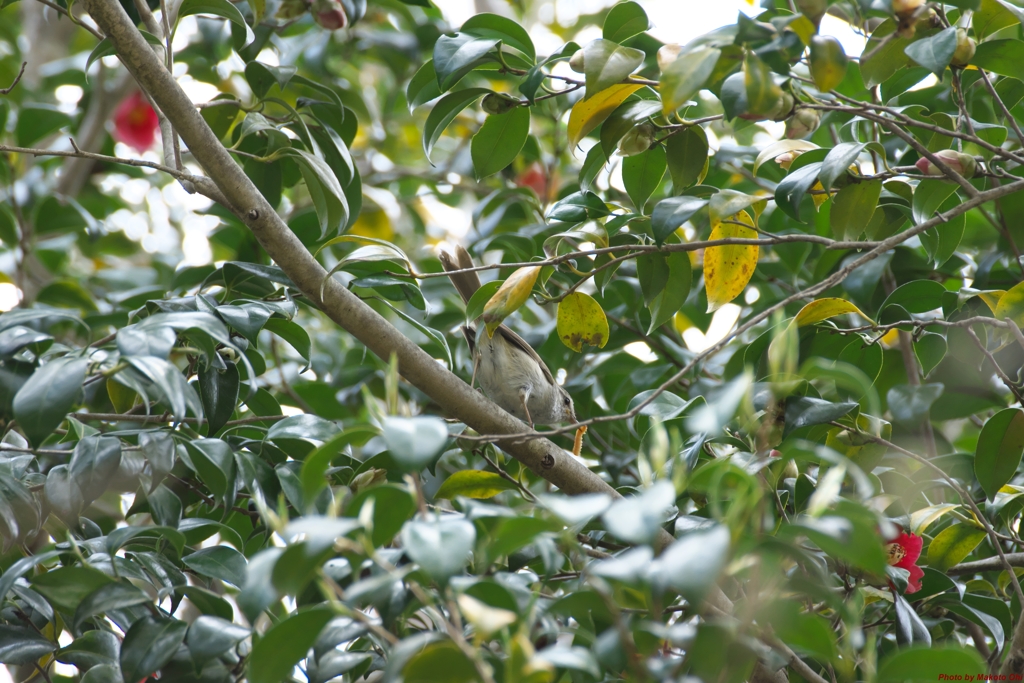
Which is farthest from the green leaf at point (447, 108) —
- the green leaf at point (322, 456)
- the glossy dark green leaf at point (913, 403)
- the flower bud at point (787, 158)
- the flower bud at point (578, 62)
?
the glossy dark green leaf at point (913, 403)

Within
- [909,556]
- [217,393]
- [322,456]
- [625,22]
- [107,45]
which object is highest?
[107,45]

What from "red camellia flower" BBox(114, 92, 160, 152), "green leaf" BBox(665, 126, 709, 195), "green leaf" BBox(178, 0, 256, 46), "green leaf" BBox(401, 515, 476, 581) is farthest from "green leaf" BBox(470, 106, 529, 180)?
"red camellia flower" BBox(114, 92, 160, 152)

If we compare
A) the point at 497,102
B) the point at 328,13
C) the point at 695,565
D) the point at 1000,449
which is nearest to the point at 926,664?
the point at 695,565

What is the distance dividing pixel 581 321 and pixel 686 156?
0.50 metres

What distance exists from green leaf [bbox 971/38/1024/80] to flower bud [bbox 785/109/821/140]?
39cm

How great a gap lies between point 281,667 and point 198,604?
0.55 m

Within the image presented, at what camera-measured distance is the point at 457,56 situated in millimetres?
1781

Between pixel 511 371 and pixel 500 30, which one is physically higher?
pixel 500 30

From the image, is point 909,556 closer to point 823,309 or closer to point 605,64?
point 823,309

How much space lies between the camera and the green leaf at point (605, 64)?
1.62m

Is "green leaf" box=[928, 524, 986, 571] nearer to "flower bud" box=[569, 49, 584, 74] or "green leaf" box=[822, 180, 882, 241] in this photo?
"green leaf" box=[822, 180, 882, 241]

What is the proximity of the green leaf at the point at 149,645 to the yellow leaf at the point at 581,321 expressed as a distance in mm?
1159

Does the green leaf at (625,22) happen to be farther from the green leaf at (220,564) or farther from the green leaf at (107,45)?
the green leaf at (220,564)

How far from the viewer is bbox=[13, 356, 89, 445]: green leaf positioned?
1.25 metres
